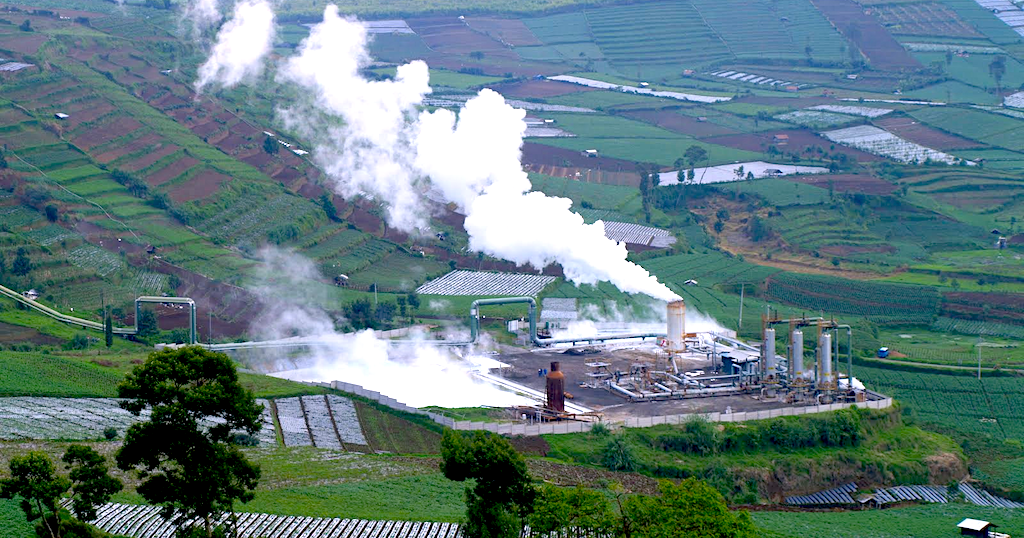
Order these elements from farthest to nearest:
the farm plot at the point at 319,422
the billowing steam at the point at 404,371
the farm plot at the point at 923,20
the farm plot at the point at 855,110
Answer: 1. the farm plot at the point at 923,20
2. the farm plot at the point at 855,110
3. the billowing steam at the point at 404,371
4. the farm plot at the point at 319,422

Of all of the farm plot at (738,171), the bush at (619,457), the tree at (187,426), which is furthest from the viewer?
the farm plot at (738,171)

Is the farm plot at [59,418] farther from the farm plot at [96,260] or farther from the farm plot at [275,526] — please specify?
the farm plot at [96,260]

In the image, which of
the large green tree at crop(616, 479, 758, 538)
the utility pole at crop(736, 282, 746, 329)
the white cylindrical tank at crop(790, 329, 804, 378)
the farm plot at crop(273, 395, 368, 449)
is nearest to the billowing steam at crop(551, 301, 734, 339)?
the utility pole at crop(736, 282, 746, 329)

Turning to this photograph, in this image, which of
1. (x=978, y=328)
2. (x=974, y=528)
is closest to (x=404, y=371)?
(x=974, y=528)

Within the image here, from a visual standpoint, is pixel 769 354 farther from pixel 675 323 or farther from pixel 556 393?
pixel 556 393

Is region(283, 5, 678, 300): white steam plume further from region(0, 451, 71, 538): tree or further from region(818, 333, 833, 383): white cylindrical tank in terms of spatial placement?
region(0, 451, 71, 538): tree

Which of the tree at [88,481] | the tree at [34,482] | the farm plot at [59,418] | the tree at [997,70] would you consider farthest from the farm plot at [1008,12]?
the tree at [34,482]

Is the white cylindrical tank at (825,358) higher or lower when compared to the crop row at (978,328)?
higher

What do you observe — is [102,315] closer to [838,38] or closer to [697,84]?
[697,84]
